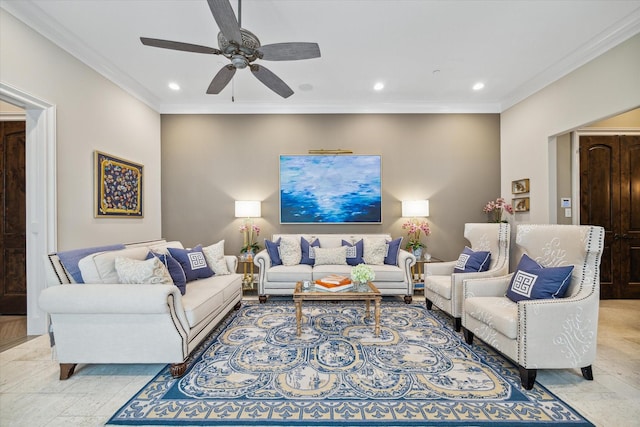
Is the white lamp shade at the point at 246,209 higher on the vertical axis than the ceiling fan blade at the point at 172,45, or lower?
lower

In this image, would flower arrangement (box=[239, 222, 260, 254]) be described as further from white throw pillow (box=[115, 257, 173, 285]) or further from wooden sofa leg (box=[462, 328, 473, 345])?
wooden sofa leg (box=[462, 328, 473, 345])

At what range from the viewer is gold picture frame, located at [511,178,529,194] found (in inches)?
163

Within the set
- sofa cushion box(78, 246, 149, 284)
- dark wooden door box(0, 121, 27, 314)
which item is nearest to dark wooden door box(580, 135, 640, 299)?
sofa cushion box(78, 246, 149, 284)

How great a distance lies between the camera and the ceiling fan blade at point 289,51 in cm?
219

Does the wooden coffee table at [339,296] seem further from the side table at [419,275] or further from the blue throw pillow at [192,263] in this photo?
the side table at [419,275]

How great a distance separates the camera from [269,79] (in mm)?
2748

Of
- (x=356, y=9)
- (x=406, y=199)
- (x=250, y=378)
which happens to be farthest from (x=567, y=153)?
(x=250, y=378)

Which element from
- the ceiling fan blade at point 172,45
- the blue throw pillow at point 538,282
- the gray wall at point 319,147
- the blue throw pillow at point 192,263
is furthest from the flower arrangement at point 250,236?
the blue throw pillow at point 538,282

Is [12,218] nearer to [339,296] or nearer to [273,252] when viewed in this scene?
[273,252]

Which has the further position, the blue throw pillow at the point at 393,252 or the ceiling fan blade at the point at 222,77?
the blue throw pillow at the point at 393,252

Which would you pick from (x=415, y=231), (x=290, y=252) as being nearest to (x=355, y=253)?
(x=290, y=252)

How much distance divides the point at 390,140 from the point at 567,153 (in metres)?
2.41

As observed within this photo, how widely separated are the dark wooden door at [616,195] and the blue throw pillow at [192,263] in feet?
16.8

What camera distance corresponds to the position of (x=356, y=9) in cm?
255
